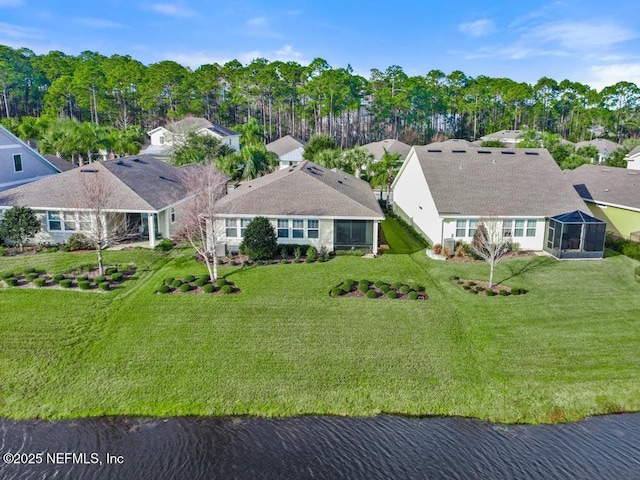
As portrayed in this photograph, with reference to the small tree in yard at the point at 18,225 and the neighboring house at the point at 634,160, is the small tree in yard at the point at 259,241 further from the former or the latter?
the neighboring house at the point at 634,160

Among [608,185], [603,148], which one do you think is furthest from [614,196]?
[603,148]

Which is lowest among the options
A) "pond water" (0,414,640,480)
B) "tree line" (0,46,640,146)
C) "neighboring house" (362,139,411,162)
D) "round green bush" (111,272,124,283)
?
"pond water" (0,414,640,480)

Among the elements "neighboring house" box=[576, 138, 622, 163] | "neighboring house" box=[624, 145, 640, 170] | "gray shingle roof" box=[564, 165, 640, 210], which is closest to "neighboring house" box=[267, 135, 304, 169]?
"gray shingle roof" box=[564, 165, 640, 210]

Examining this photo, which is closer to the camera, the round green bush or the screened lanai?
the round green bush

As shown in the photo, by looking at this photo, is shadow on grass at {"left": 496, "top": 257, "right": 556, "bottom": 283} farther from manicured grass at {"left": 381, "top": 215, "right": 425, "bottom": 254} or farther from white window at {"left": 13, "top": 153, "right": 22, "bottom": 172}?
white window at {"left": 13, "top": 153, "right": 22, "bottom": 172}

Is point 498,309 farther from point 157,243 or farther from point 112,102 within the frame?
point 112,102
